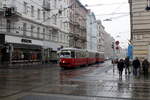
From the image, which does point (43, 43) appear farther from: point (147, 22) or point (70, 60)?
point (147, 22)

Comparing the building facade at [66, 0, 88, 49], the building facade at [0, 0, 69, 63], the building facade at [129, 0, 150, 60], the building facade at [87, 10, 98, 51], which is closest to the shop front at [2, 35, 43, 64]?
the building facade at [0, 0, 69, 63]

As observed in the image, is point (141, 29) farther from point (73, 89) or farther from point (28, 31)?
point (28, 31)

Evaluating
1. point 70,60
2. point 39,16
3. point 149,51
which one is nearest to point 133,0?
point 149,51

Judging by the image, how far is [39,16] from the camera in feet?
164

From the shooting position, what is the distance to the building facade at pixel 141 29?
2275 centimetres

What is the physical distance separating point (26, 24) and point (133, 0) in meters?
24.2

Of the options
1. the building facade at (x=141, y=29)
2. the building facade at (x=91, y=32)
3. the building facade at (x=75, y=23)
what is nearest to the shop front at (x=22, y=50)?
the building facade at (x=75, y=23)

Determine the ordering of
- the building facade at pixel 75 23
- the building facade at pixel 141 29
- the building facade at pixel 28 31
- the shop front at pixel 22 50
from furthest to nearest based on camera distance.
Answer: the building facade at pixel 75 23 → the shop front at pixel 22 50 → the building facade at pixel 28 31 → the building facade at pixel 141 29

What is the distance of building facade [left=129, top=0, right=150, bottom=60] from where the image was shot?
22750 millimetres

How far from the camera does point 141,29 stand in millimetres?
23094

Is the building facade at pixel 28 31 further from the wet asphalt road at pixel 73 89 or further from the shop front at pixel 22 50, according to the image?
the wet asphalt road at pixel 73 89

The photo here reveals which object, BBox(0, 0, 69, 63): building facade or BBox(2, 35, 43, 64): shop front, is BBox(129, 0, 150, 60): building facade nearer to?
BBox(0, 0, 69, 63): building facade

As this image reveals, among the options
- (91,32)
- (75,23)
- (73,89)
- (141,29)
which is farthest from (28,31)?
(91,32)

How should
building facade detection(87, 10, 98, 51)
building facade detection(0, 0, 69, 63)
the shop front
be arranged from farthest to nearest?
1. building facade detection(87, 10, 98, 51)
2. the shop front
3. building facade detection(0, 0, 69, 63)
